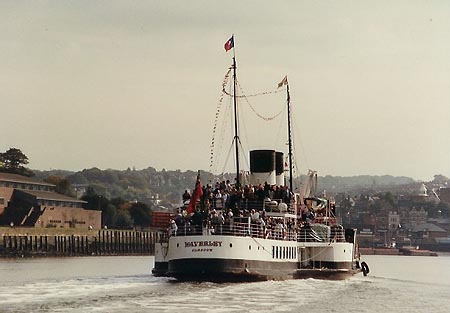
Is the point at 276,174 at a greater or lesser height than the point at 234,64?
lesser

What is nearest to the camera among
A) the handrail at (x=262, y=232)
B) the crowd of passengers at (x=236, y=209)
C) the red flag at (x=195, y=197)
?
the handrail at (x=262, y=232)

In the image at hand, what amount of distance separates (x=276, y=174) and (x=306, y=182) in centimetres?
394

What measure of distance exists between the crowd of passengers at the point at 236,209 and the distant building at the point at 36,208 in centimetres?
9070

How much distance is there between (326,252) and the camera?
72125mm

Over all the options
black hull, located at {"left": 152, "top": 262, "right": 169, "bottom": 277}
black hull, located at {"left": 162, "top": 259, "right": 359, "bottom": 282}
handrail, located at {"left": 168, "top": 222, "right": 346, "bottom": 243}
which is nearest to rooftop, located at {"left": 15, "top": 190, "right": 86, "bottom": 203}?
handrail, located at {"left": 168, "top": 222, "right": 346, "bottom": 243}

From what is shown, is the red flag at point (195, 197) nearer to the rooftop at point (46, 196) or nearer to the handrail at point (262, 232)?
the handrail at point (262, 232)

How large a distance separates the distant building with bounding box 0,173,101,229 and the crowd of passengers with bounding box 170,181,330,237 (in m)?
90.7

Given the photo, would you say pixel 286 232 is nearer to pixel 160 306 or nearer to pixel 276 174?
pixel 276 174

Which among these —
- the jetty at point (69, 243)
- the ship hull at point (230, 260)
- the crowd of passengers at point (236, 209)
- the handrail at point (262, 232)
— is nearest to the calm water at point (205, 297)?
the ship hull at point (230, 260)

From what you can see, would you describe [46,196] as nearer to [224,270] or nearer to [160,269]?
[160,269]

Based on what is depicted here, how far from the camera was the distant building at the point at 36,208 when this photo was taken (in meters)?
157

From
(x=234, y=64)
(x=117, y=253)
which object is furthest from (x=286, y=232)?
(x=117, y=253)

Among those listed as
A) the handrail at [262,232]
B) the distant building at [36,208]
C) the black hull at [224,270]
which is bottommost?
the black hull at [224,270]

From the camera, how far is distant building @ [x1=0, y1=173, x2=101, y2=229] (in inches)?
6171
